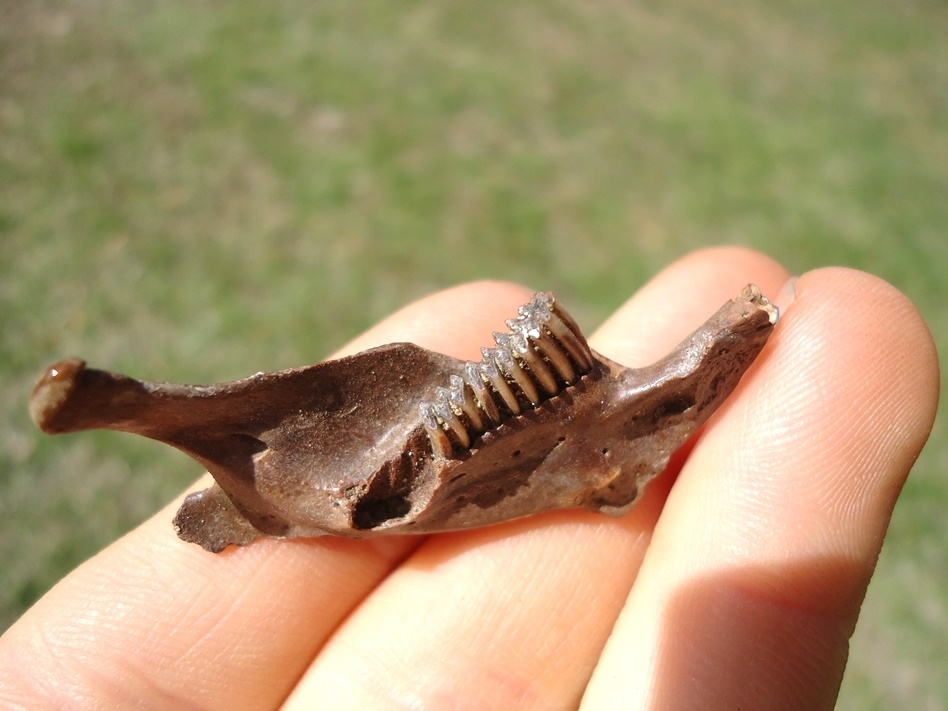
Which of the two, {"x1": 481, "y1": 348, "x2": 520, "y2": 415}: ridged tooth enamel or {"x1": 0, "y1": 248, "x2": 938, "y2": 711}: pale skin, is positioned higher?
{"x1": 481, "y1": 348, "x2": 520, "y2": 415}: ridged tooth enamel

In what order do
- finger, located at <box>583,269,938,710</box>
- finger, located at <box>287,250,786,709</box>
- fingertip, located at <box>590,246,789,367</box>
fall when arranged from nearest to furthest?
finger, located at <box>583,269,938,710</box> → finger, located at <box>287,250,786,709</box> → fingertip, located at <box>590,246,789,367</box>

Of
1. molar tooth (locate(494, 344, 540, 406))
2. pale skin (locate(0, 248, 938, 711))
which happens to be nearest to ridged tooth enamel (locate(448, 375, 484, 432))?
molar tooth (locate(494, 344, 540, 406))

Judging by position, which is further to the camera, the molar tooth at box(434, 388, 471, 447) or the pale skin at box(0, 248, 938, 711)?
the molar tooth at box(434, 388, 471, 447)

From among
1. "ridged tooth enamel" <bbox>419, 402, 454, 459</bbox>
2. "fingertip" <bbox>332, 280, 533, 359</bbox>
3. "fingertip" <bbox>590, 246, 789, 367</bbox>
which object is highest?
"fingertip" <bbox>332, 280, 533, 359</bbox>

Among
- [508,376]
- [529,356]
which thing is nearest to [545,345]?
[529,356]

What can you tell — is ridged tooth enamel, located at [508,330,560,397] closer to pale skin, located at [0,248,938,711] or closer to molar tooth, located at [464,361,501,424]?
molar tooth, located at [464,361,501,424]

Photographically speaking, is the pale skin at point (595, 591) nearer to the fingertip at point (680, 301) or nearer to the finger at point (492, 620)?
the finger at point (492, 620)

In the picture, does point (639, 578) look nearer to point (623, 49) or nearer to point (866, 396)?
point (866, 396)

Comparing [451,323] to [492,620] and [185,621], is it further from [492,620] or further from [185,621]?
[185,621]
